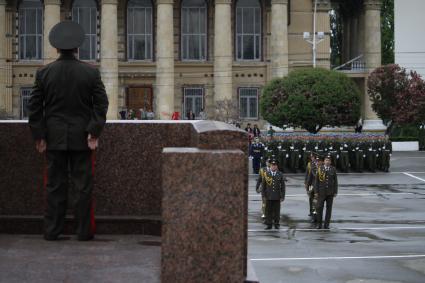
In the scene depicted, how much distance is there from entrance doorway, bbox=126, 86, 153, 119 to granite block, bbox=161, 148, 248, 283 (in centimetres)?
5162

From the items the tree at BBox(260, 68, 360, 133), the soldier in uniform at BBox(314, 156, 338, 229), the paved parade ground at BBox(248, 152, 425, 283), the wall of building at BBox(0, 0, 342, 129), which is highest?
the wall of building at BBox(0, 0, 342, 129)

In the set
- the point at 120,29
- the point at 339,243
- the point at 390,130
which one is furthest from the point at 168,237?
the point at 120,29

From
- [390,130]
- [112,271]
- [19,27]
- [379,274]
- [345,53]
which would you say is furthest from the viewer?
[345,53]

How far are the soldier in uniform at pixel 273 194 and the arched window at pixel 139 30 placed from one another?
3654cm

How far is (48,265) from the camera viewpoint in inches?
255

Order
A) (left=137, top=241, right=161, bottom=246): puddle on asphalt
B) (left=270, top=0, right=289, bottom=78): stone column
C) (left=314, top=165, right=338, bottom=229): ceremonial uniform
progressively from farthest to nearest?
(left=270, top=0, right=289, bottom=78): stone column < (left=314, top=165, right=338, bottom=229): ceremonial uniform < (left=137, top=241, right=161, bottom=246): puddle on asphalt

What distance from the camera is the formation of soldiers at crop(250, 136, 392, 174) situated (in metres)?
37.5

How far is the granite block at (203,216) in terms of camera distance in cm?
544

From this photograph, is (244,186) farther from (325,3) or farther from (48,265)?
(325,3)

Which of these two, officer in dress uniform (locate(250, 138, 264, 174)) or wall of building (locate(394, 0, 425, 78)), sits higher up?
wall of building (locate(394, 0, 425, 78))

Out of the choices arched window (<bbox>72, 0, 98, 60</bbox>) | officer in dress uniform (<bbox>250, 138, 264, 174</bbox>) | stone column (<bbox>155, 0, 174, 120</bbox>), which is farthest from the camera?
arched window (<bbox>72, 0, 98, 60</bbox>)

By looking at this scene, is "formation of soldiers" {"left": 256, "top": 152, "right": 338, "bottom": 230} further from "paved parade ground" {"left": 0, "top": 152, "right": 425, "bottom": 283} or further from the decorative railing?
the decorative railing

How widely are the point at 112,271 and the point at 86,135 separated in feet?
4.74

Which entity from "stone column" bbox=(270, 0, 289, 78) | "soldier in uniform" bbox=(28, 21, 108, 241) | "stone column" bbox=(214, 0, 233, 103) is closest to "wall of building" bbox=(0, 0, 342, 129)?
"stone column" bbox=(214, 0, 233, 103)
